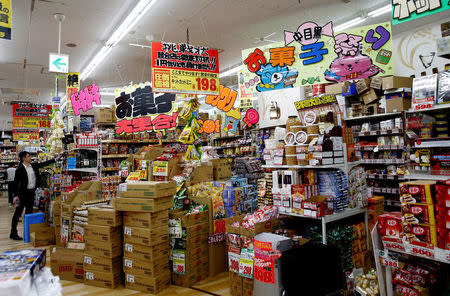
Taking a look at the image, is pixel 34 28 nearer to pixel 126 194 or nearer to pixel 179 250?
pixel 126 194

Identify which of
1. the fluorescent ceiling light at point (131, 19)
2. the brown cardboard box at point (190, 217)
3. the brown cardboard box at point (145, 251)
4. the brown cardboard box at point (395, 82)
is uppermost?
the fluorescent ceiling light at point (131, 19)

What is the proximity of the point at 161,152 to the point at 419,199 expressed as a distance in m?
4.42

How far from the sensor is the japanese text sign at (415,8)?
110 inches

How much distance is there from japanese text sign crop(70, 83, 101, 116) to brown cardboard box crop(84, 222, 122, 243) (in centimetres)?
446

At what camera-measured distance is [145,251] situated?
11.5ft

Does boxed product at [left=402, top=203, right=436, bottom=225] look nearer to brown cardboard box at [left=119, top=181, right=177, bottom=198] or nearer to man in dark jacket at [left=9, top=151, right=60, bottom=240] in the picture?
brown cardboard box at [left=119, top=181, right=177, bottom=198]

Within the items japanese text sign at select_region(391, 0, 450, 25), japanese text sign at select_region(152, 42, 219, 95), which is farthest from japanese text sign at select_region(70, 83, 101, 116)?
japanese text sign at select_region(391, 0, 450, 25)

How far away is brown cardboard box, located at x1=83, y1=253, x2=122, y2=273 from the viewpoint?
12.0 feet

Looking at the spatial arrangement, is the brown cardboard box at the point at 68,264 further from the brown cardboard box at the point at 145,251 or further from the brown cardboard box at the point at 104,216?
the brown cardboard box at the point at 145,251

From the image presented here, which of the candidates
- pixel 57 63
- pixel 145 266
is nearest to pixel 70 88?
pixel 57 63

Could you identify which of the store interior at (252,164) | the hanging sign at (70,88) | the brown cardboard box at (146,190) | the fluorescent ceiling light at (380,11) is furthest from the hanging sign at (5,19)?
the fluorescent ceiling light at (380,11)

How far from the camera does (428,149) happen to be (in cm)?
374

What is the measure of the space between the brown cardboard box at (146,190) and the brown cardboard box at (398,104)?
3.60 metres

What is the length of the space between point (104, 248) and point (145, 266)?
58cm
